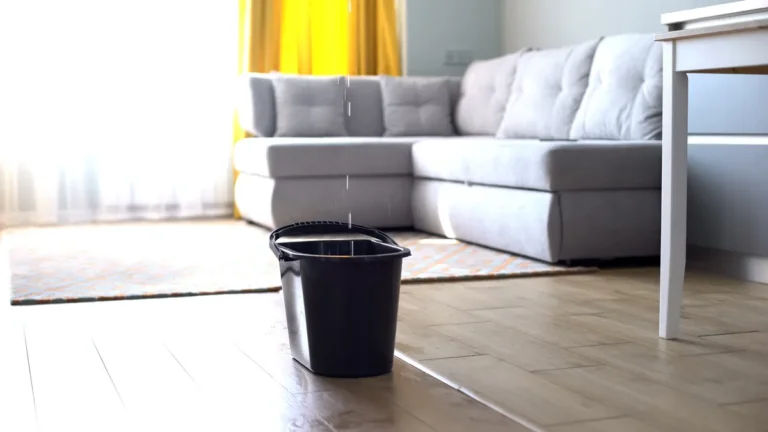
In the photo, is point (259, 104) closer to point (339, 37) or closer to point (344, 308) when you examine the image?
point (339, 37)

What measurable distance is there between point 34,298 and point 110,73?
2716 millimetres

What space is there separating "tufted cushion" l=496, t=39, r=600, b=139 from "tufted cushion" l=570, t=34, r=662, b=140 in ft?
0.31

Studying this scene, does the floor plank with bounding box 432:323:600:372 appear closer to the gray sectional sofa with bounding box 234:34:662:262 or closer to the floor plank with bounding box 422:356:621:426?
the floor plank with bounding box 422:356:621:426

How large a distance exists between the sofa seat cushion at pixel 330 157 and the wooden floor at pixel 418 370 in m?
1.70

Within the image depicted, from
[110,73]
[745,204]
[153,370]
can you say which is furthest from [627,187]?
[110,73]

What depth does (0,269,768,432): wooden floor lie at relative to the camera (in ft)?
5.58

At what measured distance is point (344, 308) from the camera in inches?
76.5

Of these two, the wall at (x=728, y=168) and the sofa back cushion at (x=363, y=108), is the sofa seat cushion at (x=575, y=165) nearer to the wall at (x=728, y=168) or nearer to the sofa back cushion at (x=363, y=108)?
the wall at (x=728, y=168)

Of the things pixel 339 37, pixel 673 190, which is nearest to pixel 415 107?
pixel 339 37

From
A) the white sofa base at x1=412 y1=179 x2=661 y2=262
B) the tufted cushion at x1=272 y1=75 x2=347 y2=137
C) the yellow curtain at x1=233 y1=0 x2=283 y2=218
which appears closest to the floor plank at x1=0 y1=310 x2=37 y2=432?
the white sofa base at x1=412 y1=179 x2=661 y2=262

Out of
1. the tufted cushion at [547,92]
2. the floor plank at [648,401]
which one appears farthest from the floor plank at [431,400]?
the tufted cushion at [547,92]

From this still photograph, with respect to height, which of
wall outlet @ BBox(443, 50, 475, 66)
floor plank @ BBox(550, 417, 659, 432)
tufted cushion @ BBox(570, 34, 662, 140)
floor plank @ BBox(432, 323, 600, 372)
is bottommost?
floor plank @ BBox(550, 417, 659, 432)

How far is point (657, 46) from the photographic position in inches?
150

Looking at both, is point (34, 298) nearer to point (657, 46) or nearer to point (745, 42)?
point (745, 42)
